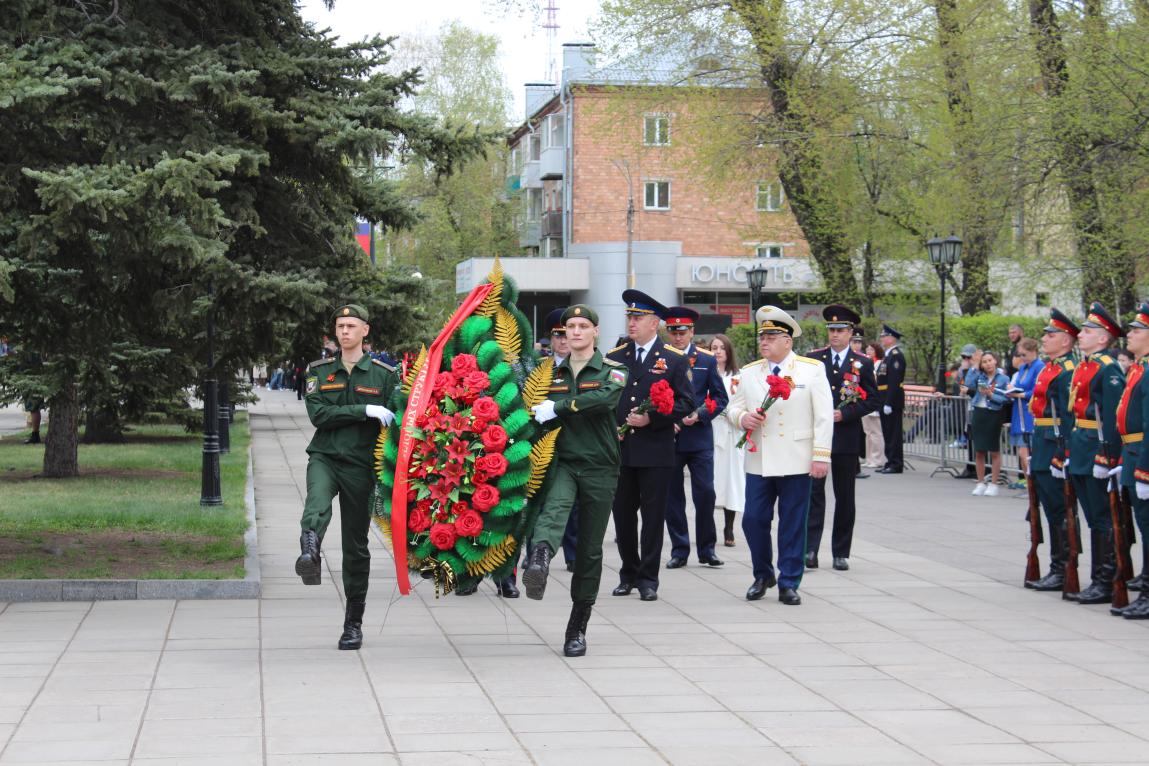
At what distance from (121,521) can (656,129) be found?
2621cm

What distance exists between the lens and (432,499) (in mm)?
8453

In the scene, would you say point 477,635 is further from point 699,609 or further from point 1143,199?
point 1143,199

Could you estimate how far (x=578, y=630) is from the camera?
338 inches

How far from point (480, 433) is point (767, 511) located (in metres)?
3.05

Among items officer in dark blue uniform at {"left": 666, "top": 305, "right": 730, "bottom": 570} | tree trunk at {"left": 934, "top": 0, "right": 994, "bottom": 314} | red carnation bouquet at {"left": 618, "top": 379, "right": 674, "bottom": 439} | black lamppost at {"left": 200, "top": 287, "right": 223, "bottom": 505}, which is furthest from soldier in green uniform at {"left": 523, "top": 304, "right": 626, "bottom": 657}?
→ tree trunk at {"left": 934, "top": 0, "right": 994, "bottom": 314}

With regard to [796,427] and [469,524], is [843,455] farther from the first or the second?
[469,524]

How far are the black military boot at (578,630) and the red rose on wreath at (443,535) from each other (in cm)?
83

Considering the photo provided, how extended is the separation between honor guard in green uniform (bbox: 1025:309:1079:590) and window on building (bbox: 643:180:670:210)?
53.1 metres

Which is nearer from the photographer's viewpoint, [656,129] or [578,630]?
[578,630]

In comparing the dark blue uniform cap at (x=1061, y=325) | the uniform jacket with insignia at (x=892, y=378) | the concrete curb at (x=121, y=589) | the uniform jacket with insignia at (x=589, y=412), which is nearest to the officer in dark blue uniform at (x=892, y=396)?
the uniform jacket with insignia at (x=892, y=378)

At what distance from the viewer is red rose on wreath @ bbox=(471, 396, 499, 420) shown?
27.6 feet

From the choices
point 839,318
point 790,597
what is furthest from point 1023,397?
point 790,597

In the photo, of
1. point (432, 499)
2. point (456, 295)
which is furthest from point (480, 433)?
point (456, 295)

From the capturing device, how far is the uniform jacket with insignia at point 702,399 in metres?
12.3
